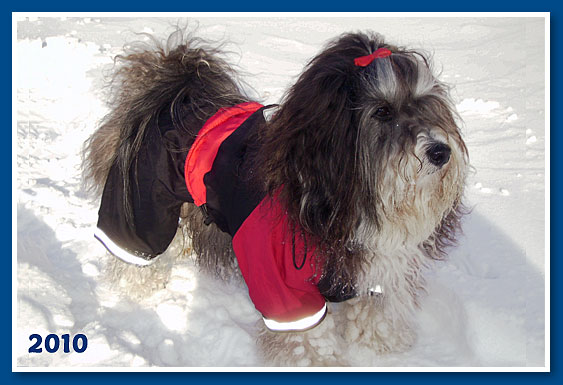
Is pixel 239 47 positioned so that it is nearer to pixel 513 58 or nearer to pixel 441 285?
pixel 513 58

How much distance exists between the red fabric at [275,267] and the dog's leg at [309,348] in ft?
0.67

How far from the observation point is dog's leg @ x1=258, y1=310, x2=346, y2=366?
2.15 m

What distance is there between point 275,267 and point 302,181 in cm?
43

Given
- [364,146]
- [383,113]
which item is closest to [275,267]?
[364,146]

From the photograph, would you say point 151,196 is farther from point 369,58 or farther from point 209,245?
point 369,58

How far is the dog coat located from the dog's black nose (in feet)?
1.73

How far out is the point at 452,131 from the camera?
1.66 metres

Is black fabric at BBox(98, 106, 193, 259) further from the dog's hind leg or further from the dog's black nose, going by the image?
the dog's black nose

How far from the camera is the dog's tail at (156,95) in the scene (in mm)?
2340

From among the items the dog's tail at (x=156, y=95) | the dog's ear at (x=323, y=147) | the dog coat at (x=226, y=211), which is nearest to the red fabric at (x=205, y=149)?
the dog coat at (x=226, y=211)

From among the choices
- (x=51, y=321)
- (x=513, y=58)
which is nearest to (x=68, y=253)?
(x=51, y=321)

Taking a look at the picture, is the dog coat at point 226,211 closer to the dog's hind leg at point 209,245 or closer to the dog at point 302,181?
the dog at point 302,181

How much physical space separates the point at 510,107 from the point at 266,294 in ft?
10.1

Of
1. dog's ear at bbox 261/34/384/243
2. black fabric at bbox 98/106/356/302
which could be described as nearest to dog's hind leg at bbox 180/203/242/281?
black fabric at bbox 98/106/356/302
